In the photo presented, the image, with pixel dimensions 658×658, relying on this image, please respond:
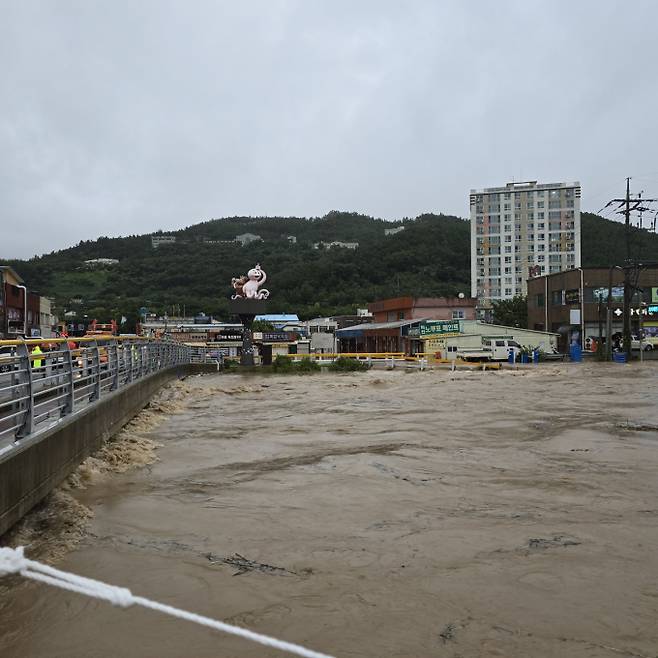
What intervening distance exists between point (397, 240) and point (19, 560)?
416 feet

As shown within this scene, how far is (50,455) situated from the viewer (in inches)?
265

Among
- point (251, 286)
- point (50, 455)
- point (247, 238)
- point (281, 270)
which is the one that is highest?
point (247, 238)

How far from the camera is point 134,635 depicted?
150 inches

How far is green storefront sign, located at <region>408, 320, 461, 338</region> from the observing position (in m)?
52.0

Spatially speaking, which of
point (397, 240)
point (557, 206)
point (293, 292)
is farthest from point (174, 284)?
point (557, 206)

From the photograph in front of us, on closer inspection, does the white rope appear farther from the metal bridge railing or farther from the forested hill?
the forested hill

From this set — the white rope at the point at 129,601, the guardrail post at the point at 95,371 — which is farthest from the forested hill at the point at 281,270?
the white rope at the point at 129,601

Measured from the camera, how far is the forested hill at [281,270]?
11900 cm

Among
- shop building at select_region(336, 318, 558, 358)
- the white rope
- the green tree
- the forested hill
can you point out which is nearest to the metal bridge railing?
the white rope

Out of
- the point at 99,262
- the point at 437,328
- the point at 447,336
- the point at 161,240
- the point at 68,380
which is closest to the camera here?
the point at 68,380

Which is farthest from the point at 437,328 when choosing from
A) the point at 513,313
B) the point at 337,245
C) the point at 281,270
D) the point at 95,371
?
the point at 337,245

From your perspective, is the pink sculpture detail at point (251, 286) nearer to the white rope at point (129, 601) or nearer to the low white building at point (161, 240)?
the white rope at point (129, 601)

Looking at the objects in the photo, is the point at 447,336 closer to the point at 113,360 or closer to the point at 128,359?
the point at 128,359

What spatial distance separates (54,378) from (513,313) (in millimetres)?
75611
